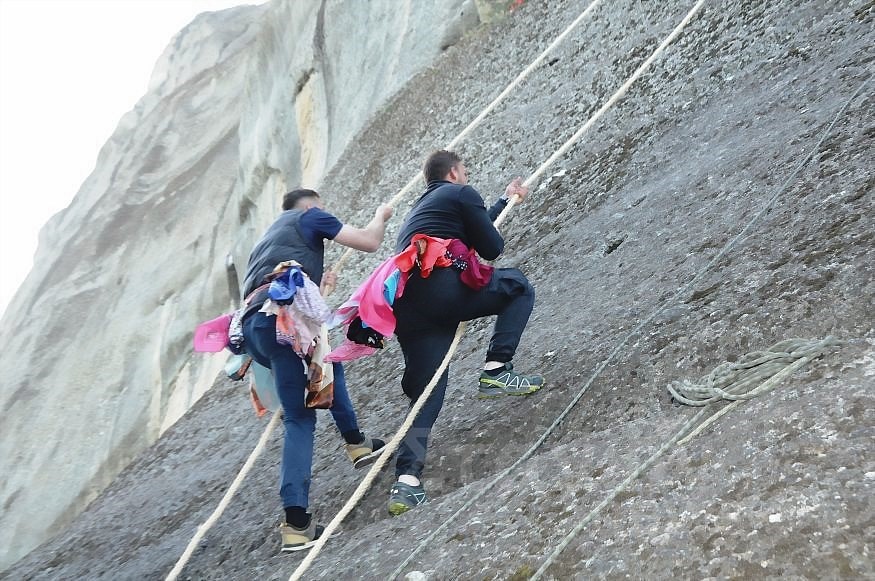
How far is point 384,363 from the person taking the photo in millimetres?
7355

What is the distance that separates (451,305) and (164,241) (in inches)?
931

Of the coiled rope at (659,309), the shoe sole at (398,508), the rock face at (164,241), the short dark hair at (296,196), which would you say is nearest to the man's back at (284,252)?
the short dark hair at (296,196)

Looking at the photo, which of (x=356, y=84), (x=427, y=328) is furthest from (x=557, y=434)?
(x=356, y=84)

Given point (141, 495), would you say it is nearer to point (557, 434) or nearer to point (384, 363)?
point (384, 363)

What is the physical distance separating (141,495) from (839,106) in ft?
21.3

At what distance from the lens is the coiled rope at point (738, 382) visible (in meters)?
3.32

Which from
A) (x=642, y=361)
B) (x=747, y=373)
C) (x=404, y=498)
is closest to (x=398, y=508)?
(x=404, y=498)

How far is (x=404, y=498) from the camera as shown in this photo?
14.9 feet

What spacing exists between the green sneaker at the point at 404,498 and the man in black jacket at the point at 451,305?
25 cm

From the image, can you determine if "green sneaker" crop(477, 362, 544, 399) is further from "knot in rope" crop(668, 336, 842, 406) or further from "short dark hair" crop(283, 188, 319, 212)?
"short dark hair" crop(283, 188, 319, 212)

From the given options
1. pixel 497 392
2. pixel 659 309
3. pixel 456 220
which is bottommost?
pixel 659 309

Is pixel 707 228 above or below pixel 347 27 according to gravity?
below

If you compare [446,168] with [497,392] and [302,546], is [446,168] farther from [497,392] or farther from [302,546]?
[302,546]

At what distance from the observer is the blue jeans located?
15.8ft
